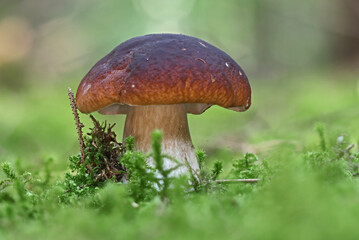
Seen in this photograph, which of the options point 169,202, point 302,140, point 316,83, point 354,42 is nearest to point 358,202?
point 169,202

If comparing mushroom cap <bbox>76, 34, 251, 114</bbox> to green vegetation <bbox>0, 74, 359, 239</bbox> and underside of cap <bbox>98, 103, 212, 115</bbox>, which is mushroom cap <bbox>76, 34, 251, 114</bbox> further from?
underside of cap <bbox>98, 103, 212, 115</bbox>

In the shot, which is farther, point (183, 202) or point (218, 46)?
point (218, 46)

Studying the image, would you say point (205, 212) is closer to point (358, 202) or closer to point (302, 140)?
point (358, 202)

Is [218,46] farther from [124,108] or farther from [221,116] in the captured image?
[124,108]

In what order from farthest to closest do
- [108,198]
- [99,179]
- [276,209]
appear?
[99,179], [108,198], [276,209]

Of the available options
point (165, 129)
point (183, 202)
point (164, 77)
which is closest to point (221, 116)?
point (165, 129)

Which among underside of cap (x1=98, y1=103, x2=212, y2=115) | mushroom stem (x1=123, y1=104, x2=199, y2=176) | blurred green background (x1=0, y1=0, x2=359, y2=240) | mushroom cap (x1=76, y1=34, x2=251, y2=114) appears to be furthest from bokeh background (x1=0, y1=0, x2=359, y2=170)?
mushroom cap (x1=76, y1=34, x2=251, y2=114)
